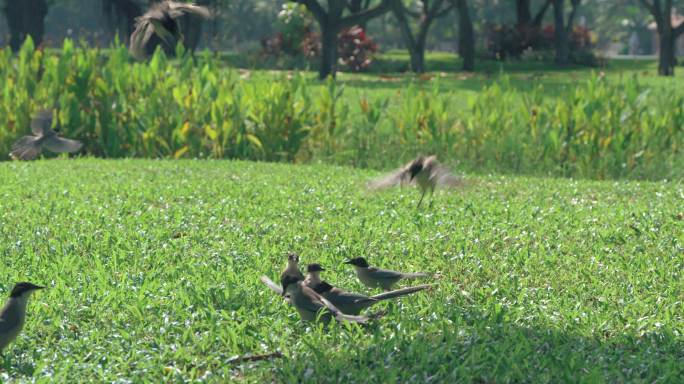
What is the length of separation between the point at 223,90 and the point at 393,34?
79.8m

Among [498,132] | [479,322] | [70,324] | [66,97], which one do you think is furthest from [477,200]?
[66,97]

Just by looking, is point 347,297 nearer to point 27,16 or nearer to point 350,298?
point 350,298

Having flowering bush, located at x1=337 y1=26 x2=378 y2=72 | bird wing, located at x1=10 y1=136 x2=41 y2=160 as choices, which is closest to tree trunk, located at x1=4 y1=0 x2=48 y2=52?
flowering bush, located at x1=337 y1=26 x2=378 y2=72

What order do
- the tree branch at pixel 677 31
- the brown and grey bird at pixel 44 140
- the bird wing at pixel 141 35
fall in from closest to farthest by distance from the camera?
1. the bird wing at pixel 141 35
2. the brown and grey bird at pixel 44 140
3. the tree branch at pixel 677 31

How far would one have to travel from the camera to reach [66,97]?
41.7ft

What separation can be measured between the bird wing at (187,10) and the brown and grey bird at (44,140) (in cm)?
344

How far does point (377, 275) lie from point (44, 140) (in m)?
7.40

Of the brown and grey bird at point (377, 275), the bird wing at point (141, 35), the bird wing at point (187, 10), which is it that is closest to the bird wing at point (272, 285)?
the brown and grey bird at point (377, 275)

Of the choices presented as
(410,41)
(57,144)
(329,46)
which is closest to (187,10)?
(57,144)

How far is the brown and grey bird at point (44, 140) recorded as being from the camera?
11977mm

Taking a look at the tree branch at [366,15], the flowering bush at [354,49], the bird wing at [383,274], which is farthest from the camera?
the flowering bush at [354,49]

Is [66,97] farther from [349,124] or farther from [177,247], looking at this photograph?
[177,247]

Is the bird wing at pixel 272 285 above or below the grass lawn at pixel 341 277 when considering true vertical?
above

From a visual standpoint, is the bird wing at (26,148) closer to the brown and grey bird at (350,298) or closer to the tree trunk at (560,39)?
the brown and grey bird at (350,298)
